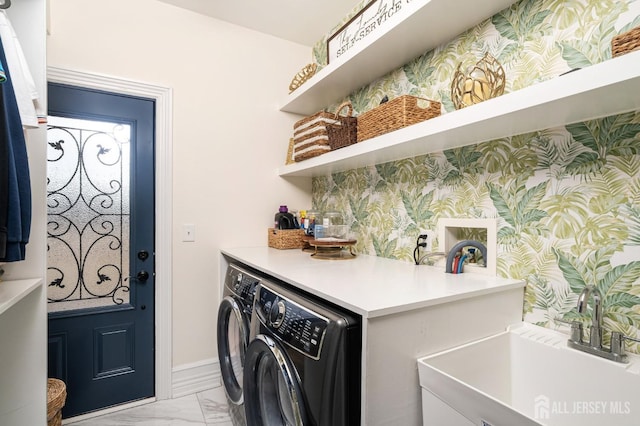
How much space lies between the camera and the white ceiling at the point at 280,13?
82.0 inches

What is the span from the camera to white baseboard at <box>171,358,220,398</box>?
2102 millimetres

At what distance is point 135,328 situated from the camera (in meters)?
2.03

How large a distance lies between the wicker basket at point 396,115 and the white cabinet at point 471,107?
5 cm

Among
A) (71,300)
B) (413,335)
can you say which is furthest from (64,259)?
(413,335)

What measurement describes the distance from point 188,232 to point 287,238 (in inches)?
25.9

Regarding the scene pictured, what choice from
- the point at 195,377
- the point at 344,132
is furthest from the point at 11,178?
the point at 195,377

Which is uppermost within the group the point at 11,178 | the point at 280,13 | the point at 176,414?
the point at 280,13

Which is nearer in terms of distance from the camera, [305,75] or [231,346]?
[231,346]

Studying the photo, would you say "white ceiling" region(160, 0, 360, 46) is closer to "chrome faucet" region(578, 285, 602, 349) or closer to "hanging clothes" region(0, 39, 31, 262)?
"hanging clothes" region(0, 39, 31, 262)

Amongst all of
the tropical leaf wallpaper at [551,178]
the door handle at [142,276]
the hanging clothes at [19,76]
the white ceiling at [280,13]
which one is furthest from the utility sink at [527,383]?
the white ceiling at [280,13]

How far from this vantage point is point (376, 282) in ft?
4.13

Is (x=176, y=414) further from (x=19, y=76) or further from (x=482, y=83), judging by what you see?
(x=482, y=83)

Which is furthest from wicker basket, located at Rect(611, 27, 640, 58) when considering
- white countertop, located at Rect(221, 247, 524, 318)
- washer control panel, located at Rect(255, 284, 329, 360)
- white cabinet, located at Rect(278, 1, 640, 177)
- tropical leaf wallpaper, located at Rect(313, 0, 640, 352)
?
washer control panel, located at Rect(255, 284, 329, 360)

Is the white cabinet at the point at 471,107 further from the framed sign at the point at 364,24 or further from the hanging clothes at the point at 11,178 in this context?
the hanging clothes at the point at 11,178
